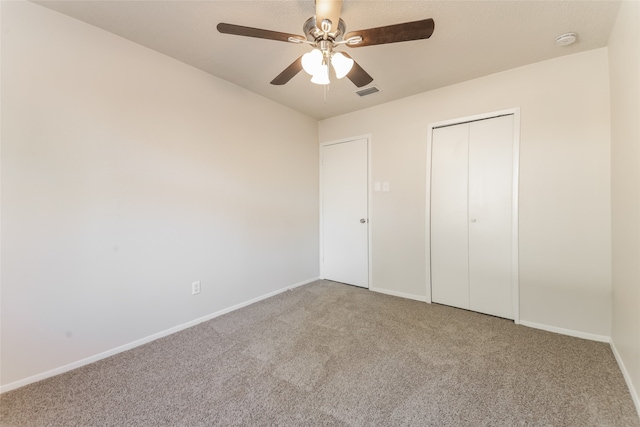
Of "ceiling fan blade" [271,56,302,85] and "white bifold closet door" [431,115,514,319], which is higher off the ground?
"ceiling fan blade" [271,56,302,85]

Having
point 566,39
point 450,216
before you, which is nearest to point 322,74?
point 566,39

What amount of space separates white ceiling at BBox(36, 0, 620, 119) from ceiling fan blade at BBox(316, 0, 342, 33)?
344 mm

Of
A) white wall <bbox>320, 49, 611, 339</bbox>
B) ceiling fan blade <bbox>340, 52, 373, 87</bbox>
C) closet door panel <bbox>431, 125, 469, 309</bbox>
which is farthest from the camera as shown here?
closet door panel <bbox>431, 125, 469, 309</bbox>

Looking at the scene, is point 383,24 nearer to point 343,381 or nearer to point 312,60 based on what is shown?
point 312,60

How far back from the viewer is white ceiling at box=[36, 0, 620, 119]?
1.67m

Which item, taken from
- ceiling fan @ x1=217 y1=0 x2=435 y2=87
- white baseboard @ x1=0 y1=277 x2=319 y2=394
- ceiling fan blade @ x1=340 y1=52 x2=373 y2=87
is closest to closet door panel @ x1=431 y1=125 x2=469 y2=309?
ceiling fan blade @ x1=340 y1=52 x2=373 y2=87

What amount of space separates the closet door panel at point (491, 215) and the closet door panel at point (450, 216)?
7 cm

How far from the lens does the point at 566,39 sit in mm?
1966

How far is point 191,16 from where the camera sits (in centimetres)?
177

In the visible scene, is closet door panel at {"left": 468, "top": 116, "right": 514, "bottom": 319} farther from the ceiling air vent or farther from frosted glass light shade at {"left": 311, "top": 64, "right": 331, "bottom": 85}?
frosted glass light shade at {"left": 311, "top": 64, "right": 331, "bottom": 85}

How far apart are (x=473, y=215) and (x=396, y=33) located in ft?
6.62

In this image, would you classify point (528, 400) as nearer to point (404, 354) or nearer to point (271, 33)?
point (404, 354)

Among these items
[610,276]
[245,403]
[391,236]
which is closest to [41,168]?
[245,403]

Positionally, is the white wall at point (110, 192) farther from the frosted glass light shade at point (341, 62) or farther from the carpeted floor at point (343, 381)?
the frosted glass light shade at point (341, 62)
